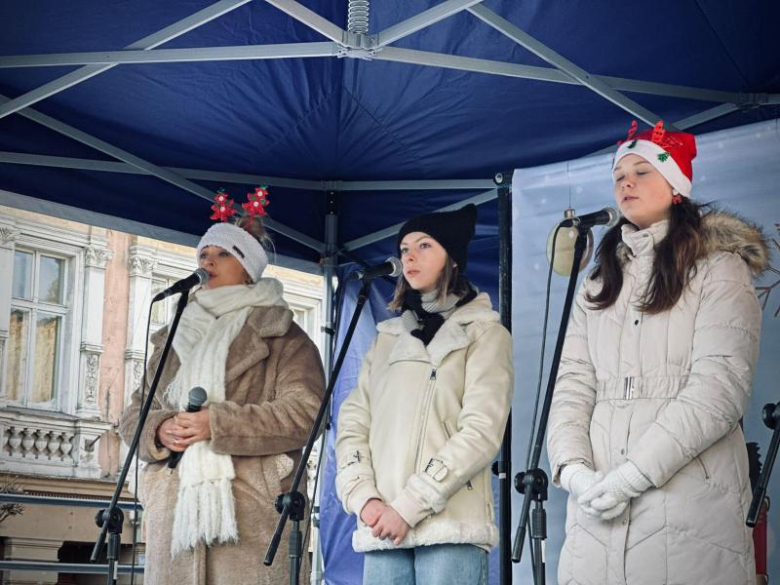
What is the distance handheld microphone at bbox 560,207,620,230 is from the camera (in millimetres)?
3180

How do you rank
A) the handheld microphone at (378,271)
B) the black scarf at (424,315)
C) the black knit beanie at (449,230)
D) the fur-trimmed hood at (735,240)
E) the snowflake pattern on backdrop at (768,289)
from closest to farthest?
1. the fur-trimmed hood at (735,240)
2. the handheld microphone at (378,271)
3. the black scarf at (424,315)
4. the black knit beanie at (449,230)
5. the snowflake pattern on backdrop at (768,289)

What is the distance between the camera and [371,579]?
349 cm

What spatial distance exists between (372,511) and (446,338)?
1.94ft

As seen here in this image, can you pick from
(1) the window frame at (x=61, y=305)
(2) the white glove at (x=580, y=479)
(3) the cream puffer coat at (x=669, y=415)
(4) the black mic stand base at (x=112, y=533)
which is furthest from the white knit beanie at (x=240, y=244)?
(1) the window frame at (x=61, y=305)

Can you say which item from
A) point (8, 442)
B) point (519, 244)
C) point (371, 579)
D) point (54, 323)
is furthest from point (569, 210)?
point (54, 323)

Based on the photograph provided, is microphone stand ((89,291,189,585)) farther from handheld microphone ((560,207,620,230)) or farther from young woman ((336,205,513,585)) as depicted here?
handheld microphone ((560,207,620,230))

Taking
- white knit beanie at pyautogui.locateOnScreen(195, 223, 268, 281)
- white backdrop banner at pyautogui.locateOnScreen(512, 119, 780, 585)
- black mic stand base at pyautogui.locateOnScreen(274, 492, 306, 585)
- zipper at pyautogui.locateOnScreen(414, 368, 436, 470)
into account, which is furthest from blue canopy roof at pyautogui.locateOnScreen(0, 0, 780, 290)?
black mic stand base at pyautogui.locateOnScreen(274, 492, 306, 585)

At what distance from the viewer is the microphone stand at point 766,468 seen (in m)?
2.75

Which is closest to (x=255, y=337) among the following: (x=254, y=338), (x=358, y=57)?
(x=254, y=338)

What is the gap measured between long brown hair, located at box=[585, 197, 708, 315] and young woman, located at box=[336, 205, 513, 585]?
45cm

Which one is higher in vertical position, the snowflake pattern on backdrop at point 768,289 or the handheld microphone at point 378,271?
the snowflake pattern on backdrop at point 768,289

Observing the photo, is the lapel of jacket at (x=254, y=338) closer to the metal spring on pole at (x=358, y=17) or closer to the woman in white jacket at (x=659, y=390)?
the metal spring on pole at (x=358, y=17)

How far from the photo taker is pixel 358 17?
13.5ft

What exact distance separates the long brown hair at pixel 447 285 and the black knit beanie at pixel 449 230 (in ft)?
0.10
